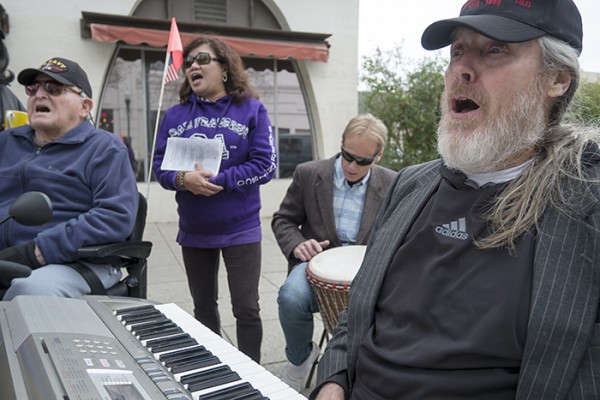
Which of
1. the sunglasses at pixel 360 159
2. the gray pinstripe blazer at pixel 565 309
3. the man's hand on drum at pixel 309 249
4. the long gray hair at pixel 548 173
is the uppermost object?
the long gray hair at pixel 548 173

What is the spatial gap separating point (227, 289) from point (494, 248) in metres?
4.03

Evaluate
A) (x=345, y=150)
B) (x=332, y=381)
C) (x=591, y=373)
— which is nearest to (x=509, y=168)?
(x=591, y=373)

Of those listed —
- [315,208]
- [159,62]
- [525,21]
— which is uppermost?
[159,62]

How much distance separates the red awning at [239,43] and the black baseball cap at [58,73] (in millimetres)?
5942

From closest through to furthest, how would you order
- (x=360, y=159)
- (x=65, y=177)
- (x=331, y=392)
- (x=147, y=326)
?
(x=147, y=326)
(x=331, y=392)
(x=65, y=177)
(x=360, y=159)

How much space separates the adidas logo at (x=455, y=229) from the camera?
56.6 inches

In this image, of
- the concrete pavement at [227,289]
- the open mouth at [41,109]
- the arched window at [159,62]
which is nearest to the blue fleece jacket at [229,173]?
the open mouth at [41,109]

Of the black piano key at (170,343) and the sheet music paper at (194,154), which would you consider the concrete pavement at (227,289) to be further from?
the black piano key at (170,343)

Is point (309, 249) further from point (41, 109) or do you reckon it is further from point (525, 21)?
point (525, 21)

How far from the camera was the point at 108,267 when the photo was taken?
2.55 metres

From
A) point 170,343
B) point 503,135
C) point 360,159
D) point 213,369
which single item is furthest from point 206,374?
point 360,159

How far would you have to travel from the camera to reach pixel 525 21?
1385 millimetres

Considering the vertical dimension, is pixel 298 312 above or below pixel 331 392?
below

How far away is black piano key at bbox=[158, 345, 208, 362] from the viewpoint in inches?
49.7
